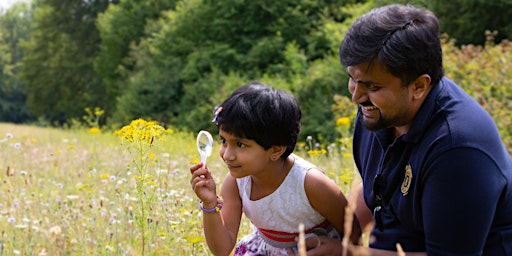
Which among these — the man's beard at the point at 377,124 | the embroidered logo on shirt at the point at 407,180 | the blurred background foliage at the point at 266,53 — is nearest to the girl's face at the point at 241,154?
the man's beard at the point at 377,124

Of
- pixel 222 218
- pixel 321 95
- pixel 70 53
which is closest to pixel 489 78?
pixel 321 95

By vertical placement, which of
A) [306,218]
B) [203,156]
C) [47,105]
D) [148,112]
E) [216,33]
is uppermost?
[203,156]

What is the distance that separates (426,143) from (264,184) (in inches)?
29.7

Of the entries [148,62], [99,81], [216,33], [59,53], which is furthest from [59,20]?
[216,33]

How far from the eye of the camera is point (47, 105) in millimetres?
31109

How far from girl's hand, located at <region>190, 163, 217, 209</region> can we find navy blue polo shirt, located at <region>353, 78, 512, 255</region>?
591mm

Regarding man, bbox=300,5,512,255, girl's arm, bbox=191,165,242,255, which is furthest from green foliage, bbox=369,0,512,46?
man, bbox=300,5,512,255

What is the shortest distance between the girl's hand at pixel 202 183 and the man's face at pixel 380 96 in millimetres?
554

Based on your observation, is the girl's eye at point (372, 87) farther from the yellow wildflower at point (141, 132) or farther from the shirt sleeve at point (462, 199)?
the yellow wildflower at point (141, 132)

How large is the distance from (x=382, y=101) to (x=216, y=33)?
47.5 feet

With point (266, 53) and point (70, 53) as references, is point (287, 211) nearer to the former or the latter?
point (266, 53)

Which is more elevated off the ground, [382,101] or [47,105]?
[382,101]

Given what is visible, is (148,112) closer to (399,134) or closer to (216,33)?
(216,33)

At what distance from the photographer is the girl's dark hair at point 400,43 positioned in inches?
74.0
